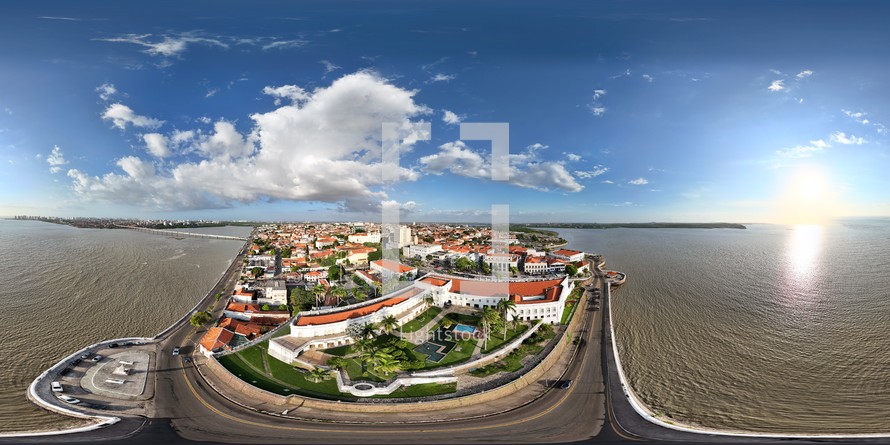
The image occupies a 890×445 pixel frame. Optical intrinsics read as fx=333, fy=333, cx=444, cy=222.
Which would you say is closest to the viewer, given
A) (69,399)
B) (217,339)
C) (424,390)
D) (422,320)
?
(69,399)

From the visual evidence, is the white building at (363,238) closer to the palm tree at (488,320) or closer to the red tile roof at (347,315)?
the red tile roof at (347,315)

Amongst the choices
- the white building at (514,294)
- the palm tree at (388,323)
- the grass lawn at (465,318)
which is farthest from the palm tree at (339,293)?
the grass lawn at (465,318)

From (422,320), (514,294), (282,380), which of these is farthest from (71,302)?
(514,294)

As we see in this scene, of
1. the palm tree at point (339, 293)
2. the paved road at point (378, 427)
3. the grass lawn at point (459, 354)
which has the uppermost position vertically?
the palm tree at point (339, 293)

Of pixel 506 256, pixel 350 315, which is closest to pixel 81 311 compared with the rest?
pixel 350 315

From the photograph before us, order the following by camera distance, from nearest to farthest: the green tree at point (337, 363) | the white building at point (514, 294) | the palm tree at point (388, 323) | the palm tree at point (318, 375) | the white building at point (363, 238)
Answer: the palm tree at point (318, 375), the green tree at point (337, 363), the palm tree at point (388, 323), the white building at point (514, 294), the white building at point (363, 238)

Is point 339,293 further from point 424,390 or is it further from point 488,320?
point 424,390
